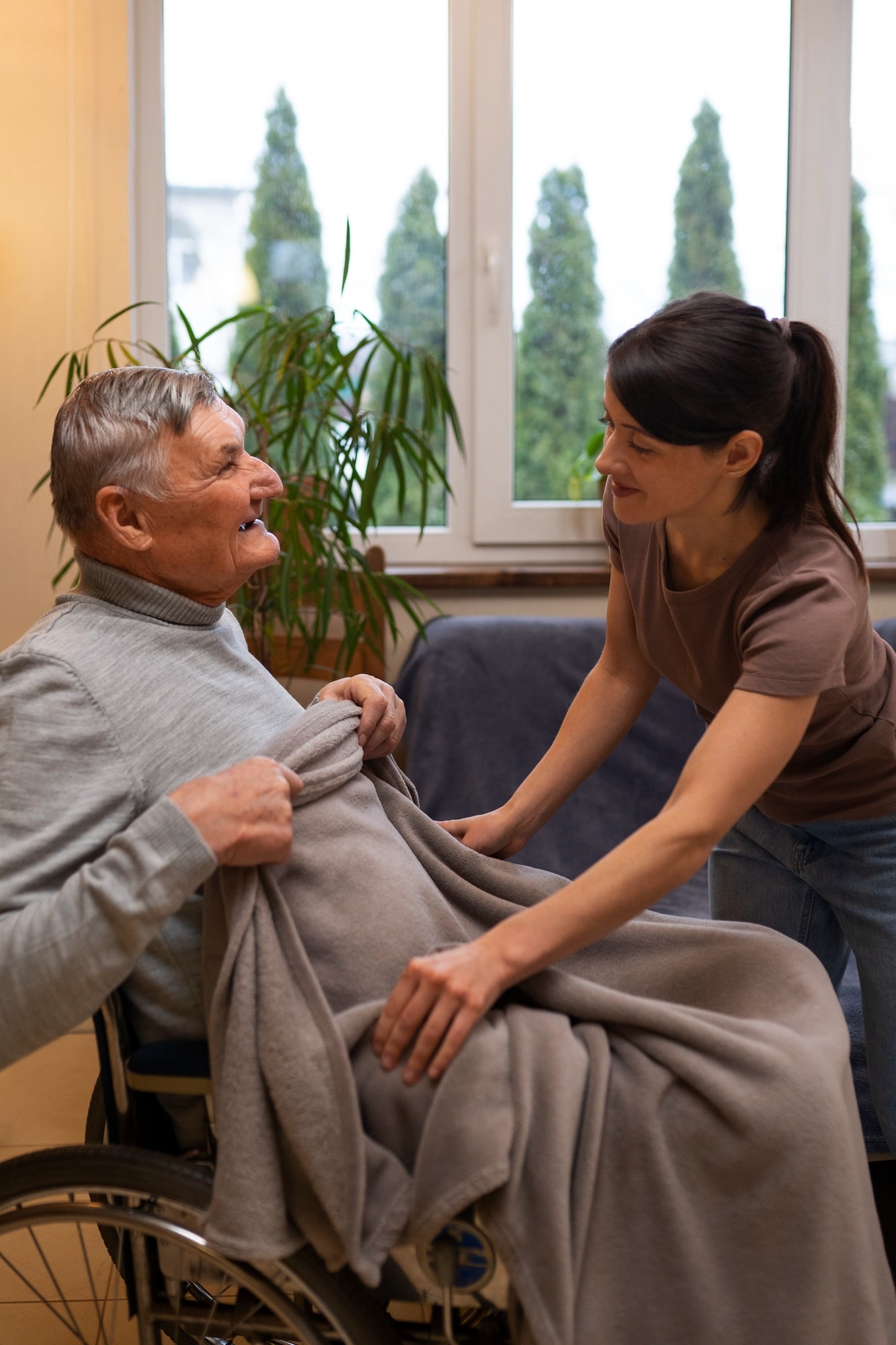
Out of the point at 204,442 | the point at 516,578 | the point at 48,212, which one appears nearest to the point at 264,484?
the point at 204,442

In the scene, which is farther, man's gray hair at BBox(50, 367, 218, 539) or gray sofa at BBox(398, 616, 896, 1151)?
gray sofa at BBox(398, 616, 896, 1151)

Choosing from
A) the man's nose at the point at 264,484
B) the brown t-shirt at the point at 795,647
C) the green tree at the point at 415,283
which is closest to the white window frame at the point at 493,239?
the green tree at the point at 415,283

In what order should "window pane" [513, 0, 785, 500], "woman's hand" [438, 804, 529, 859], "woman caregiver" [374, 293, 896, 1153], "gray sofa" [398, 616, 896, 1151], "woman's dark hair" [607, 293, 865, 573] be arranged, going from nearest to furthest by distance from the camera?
1. "woman caregiver" [374, 293, 896, 1153]
2. "woman's dark hair" [607, 293, 865, 573]
3. "woman's hand" [438, 804, 529, 859]
4. "gray sofa" [398, 616, 896, 1151]
5. "window pane" [513, 0, 785, 500]

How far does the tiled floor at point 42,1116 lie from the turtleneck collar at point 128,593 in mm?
1053

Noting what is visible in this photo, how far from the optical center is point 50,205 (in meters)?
2.75

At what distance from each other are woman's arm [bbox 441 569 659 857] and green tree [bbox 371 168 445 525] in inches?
63.7

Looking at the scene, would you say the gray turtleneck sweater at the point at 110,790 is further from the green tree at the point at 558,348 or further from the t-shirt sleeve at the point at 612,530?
the green tree at the point at 558,348

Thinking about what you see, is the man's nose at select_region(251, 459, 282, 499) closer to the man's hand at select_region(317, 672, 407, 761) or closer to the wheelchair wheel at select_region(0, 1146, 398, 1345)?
the man's hand at select_region(317, 672, 407, 761)

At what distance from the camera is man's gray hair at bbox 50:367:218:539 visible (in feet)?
4.05

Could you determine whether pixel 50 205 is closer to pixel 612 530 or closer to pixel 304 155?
pixel 304 155

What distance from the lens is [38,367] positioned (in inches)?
109

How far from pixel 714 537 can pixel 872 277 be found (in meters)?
2.29

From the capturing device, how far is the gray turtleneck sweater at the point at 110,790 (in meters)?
0.98

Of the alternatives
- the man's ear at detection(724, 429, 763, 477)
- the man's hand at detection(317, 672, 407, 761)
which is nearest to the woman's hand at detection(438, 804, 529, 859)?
the man's hand at detection(317, 672, 407, 761)
